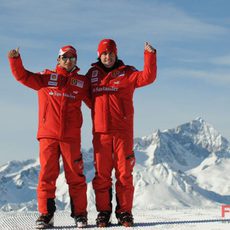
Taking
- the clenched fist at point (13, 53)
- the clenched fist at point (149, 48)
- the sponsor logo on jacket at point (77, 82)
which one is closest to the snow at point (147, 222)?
the sponsor logo on jacket at point (77, 82)

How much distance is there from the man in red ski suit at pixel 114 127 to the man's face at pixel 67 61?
1.58 feet

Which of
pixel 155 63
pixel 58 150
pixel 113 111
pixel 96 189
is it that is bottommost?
pixel 96 189

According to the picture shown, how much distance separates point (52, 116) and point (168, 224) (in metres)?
2.86

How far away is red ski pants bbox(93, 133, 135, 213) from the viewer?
34.1 feet

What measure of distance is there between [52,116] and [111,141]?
3.81 ft

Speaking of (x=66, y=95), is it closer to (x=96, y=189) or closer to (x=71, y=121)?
(x=71, y=121)

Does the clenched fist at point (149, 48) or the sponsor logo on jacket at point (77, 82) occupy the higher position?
the clenched fist at point (149, 48)

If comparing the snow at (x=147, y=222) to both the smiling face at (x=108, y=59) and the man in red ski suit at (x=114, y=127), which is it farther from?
the smiling face at (x=108, y=59)

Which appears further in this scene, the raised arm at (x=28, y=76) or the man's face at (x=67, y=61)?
the man's face at (x=67, y=61)

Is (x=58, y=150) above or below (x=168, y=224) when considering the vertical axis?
above

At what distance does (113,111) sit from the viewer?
10.5m

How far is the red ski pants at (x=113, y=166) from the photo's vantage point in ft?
34.1

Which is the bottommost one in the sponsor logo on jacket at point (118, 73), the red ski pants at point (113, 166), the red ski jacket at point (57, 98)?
the red ski pants at point (113, 166)

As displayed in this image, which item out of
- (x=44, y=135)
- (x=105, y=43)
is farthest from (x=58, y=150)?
(x=105, y=43)
